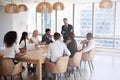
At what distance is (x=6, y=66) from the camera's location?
4137mm

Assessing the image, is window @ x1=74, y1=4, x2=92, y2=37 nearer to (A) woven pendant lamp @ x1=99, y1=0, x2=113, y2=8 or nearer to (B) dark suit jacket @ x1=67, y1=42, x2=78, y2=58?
(A) woven pendant lamp @ x1=99, y1=0, x2=113, y2=8

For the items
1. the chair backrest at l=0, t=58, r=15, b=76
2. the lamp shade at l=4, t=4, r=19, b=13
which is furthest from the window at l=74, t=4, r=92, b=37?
the chair backrest at l=0, t=58, r=15, b=76

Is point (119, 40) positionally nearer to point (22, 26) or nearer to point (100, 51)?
point (100, 51)

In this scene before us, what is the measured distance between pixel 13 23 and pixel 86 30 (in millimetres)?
3879

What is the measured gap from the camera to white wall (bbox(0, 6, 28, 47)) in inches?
375

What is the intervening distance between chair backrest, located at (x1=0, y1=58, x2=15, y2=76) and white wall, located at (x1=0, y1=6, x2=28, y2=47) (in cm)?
546

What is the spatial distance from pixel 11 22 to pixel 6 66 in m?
6.39

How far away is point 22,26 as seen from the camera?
11156 millimetres

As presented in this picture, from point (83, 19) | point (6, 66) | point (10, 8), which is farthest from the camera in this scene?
point (83, 19)

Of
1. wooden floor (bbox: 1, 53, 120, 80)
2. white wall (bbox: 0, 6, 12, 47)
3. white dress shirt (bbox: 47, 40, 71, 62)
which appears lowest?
wooden floor (bbox: 1, 53, 120, 80)

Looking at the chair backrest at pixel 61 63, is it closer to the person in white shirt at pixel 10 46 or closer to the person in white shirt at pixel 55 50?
the person in white shirt at pixel 55 50

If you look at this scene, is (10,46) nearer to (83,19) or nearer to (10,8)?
(10,8)

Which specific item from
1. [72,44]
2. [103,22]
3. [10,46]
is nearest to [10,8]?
[10,46]

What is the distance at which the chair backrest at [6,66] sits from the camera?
4103mm
